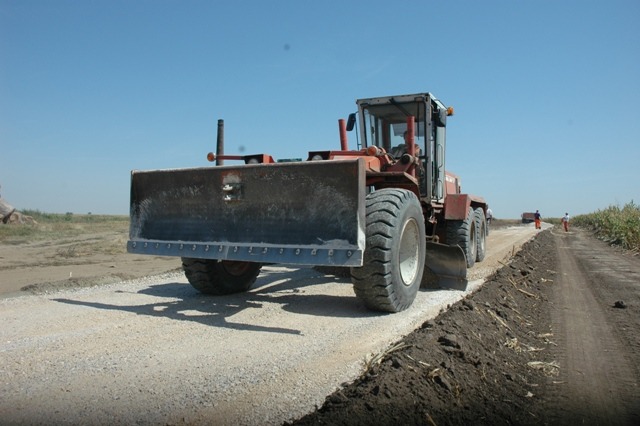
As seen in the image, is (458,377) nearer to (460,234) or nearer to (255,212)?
(255,212)

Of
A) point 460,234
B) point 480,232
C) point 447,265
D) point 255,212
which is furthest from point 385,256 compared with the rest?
point 480,232

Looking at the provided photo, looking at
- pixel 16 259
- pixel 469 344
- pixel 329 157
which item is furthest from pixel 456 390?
pixel 16 259

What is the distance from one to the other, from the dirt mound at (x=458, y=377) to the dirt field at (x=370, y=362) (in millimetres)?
11

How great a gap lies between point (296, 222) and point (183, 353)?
5.70 feet

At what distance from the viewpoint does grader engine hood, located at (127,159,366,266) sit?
4609 mm

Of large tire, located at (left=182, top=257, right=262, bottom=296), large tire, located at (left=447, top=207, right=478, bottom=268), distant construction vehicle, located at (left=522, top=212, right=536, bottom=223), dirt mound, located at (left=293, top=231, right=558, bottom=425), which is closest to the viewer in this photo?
dirt mound, located at (left=293, top=231, right=558, bottom=425)

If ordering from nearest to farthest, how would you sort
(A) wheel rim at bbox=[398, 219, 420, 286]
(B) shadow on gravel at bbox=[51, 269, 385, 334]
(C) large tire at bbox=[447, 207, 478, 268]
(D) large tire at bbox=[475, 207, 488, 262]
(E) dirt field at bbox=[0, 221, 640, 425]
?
(E) dirt field at bbox=[0, 221, 640, 425]
(B) shadow on gravel at bbox=[51, 269, 385, 334]
(A) wheel rim at bbox=[398, 219, 420, 286]
(C) large tire at bbox=[447, 207, 478, 268]
(D) large tire at bbox=[475, 207, 488, 262]

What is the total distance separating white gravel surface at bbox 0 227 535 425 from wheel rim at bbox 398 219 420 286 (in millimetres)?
404

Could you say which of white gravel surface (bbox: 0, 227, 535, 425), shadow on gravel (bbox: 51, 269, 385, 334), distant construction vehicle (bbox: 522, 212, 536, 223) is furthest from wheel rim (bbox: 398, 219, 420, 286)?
distant construction vehicle (bbox: 522, 212, 536, 223)

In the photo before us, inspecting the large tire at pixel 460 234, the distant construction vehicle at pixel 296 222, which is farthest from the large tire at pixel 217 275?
the large tire at pixel 460 234

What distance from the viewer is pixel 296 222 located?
489 centimetres

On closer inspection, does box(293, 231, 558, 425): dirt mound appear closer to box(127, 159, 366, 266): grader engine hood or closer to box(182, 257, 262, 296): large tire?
box(127, 159, 366, 266): grader engine hood

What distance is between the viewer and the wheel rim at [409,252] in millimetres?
5423

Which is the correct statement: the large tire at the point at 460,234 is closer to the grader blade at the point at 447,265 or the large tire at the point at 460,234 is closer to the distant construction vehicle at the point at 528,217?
the grader blade at the point at 447,265
